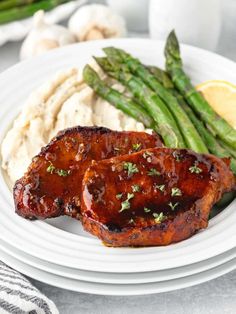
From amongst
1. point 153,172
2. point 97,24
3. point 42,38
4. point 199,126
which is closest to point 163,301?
point 153,172

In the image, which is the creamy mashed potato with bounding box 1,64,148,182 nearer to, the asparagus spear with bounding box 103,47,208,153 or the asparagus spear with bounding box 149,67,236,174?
the asparagus spear with bounding box 103,47,208,153

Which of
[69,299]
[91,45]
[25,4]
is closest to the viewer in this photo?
[69,299]

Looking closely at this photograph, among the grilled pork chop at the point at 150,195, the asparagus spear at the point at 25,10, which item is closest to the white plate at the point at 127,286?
the grilled pork chop at the point at 150,195

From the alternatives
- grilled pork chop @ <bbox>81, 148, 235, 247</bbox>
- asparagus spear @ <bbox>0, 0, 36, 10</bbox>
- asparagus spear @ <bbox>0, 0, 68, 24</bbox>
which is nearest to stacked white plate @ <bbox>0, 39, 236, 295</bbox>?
grilled pork chop @ <bbox>81, 148, 235, 247</bbox>

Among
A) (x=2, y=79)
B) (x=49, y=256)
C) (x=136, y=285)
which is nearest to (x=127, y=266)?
(x=136, y=285)

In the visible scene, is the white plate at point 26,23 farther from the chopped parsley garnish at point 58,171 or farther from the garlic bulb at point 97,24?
the chopped parsley garnish at point 58,171

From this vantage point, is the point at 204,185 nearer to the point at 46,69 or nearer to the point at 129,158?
the point at 129,158
